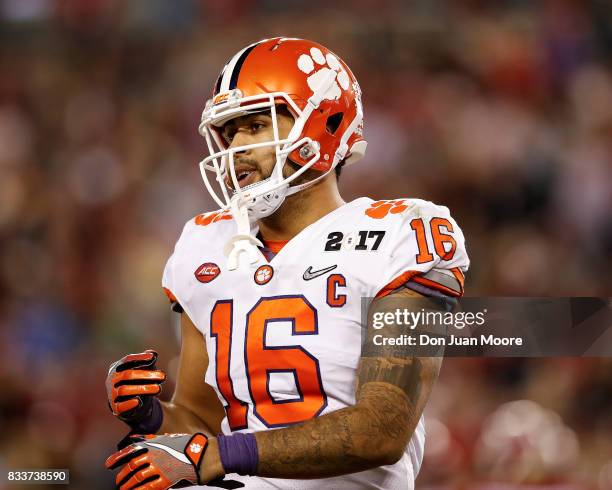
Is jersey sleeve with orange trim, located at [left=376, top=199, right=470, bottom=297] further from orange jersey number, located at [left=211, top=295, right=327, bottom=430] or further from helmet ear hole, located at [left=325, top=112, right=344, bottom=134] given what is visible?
helmet ear hole, located at [left=325, top=112, right=344, bottom=134]

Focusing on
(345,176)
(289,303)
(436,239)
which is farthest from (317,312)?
(345,176)

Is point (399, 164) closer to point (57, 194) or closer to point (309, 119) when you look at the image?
point (57, 194)

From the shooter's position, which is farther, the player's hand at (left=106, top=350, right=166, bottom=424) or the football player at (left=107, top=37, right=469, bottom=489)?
the player's hand at (left=106, top=350, right=166, bottom=424)

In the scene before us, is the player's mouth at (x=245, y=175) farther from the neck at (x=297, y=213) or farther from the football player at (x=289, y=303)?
the neck at (x=297, y=213)

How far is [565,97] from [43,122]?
2.85 meters

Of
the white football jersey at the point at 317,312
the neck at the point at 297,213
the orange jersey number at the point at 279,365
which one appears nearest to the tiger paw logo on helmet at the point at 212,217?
the neck at the point at 297,213

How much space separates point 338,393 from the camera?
7.11ft

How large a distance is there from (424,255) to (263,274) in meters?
0.38

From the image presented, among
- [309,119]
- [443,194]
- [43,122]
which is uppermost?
[43,122]

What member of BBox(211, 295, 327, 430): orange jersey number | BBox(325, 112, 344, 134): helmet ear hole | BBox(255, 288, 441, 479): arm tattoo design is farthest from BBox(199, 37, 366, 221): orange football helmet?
BBox(255, 288, 441, 479): arm tattoo design

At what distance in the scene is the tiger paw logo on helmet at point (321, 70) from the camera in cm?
241

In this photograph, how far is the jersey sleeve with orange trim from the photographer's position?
214 centimetres

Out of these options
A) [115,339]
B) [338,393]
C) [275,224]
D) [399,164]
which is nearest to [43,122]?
[115,339]

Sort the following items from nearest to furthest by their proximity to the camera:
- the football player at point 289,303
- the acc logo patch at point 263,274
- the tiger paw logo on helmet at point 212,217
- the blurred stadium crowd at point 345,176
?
the football player at point 289,303
the acc logo patch at point 263,274
the tiger paw logo on helmet at point 212,217
the blurred stadium crowd at point 345,176
